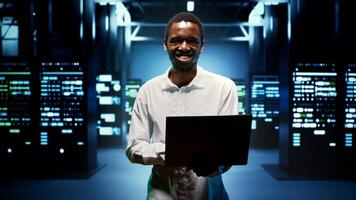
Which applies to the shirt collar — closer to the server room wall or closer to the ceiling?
the ceiling

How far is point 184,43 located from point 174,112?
27 centimetres

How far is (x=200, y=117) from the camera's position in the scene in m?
1.47

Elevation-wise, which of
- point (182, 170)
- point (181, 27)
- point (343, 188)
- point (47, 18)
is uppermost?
point (47, 18)

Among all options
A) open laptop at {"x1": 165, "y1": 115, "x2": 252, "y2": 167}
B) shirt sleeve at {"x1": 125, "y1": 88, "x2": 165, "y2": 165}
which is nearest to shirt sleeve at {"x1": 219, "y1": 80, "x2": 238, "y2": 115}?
open laptop at {"x1": 165, "y1": 115, "x2": 252, "y2": 167}

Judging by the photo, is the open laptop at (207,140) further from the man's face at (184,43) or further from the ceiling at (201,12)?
the ceiling at (201,12)

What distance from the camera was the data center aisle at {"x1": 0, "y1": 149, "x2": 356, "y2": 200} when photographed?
5559 millimetres

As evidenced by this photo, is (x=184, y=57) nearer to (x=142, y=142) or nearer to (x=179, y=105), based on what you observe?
(x=179, y=105)

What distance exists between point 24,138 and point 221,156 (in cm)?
618

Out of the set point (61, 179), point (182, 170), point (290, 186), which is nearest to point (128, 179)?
point (61, 179)

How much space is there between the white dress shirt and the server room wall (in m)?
18.3

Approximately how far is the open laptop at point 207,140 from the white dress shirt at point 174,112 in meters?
0.09

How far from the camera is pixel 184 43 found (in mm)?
1582

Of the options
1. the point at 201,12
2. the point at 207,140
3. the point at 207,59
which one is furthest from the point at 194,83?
the point at 207,59

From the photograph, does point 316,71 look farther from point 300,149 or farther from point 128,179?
point 128,179
